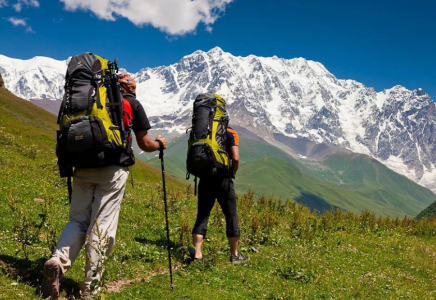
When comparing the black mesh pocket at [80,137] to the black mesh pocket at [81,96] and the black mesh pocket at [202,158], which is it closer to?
the black mesh pocket at [81,96]

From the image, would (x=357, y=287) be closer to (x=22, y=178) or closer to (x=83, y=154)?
(x=83, y=154)

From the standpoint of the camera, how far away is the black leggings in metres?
10.0

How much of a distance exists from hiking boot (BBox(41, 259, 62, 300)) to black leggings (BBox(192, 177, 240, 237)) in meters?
4.46

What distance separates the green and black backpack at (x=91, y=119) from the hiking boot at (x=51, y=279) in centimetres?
163

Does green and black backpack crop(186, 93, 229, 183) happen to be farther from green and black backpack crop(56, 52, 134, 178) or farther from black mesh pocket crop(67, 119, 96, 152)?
black mesh pocket crop(67, 119, 96, 152)

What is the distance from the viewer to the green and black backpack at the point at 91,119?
245 inches

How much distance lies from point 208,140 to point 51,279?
4.63 metres

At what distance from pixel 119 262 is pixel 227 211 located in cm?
307

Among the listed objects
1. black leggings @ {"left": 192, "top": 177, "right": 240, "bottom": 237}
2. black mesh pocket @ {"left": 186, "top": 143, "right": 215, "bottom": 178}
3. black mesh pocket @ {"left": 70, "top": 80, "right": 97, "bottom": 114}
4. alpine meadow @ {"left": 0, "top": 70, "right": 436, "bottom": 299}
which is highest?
black mesh pocket @ {"left": 70, "top": 80, "right": 97, "bottom": 114}

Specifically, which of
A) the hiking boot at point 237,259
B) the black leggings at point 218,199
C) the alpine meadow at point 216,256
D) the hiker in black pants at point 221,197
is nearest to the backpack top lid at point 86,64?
the alpine meadow at point 216,256

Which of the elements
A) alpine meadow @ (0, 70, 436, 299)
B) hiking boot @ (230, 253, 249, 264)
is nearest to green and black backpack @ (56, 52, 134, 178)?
alpine meadow @ (0, 70, 436, 299)

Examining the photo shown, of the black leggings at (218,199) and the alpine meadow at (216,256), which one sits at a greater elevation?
the black leggings at (218,199)

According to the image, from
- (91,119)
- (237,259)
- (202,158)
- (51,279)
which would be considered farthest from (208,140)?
(51,279)

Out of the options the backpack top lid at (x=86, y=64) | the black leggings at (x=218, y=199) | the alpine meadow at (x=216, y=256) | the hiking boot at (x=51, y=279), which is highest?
the backpack top lid at (x=86, y=64)
